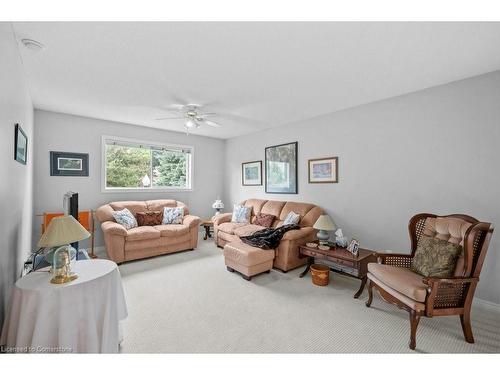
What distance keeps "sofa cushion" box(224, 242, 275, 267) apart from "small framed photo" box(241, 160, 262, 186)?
2191 mm

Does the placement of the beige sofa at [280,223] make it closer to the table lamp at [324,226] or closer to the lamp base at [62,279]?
the table lamp at [324,226]

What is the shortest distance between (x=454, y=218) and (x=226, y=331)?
2.52 m

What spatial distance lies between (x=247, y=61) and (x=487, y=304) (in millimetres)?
3628

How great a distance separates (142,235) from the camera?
12.3 ft

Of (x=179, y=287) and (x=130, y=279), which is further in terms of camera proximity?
(x=130, y=279)

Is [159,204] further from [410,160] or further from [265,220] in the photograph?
[410,160]

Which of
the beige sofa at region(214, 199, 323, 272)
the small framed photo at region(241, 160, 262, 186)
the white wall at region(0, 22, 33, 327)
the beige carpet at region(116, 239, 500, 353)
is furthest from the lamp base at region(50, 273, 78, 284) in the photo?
the small framed photo at region(241, 160, 262, 186)

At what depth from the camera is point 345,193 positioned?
3730mm

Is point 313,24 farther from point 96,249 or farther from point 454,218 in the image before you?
point 96,249

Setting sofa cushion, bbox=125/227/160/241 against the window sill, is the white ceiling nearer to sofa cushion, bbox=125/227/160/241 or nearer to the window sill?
the window sill

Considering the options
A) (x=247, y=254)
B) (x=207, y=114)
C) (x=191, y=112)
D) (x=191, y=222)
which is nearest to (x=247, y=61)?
(x=191, y=112)

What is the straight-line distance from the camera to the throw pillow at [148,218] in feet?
14.1
